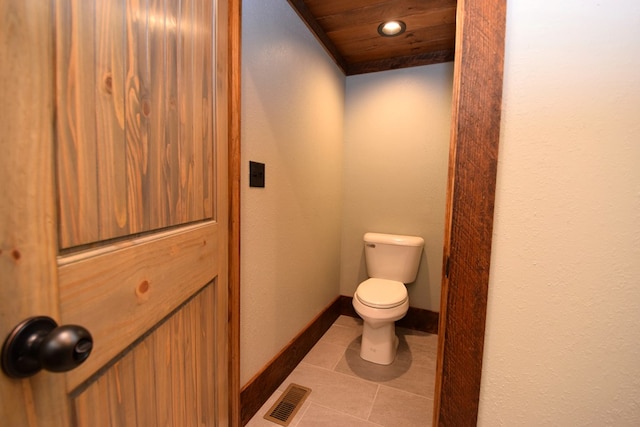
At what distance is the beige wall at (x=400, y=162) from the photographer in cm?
217

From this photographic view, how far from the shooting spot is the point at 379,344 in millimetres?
1842

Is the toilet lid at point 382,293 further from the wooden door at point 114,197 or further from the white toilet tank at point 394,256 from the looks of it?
the wooden door at point 114,197

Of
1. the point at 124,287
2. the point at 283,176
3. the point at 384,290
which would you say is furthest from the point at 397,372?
Answer: the point at 124,287

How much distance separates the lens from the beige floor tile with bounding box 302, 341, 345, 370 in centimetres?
182

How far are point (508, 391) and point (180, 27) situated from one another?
1321 millimetres

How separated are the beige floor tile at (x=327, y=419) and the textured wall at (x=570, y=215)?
0.83 meters

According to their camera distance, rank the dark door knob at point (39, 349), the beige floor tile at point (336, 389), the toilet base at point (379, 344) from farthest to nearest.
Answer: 1. the toilet base at point (379, 344)
2. the beige floor tile at point (336, 389)
3. the dark door knob at point (39, 349)

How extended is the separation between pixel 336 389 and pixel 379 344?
0.42m

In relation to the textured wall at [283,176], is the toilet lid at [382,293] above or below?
below

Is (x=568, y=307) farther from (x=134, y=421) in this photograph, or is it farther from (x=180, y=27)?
(x=180, y=27)

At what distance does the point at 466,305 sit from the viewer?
0.79 m

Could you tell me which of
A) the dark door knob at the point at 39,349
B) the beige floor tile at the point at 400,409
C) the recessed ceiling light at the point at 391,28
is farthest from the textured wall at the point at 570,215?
the recessed ceiling light at the point at 391,28

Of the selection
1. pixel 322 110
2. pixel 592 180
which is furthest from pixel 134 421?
pixel 322 110

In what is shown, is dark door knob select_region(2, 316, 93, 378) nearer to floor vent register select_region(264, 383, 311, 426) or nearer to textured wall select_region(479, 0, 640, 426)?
textured wall select_region(479, 0, 640, 426)
